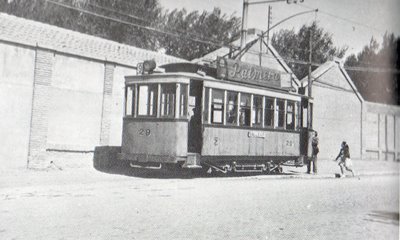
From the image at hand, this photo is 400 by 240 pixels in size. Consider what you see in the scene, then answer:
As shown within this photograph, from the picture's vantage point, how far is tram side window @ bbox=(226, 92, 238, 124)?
15.5 meters

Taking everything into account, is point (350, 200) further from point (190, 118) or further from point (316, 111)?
point (316, 111)

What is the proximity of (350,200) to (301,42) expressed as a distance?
41739 mm

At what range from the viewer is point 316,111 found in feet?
98.4

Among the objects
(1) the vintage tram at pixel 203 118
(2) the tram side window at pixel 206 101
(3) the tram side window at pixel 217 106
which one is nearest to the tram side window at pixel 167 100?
(1) the vintage tram at pixel 203 118

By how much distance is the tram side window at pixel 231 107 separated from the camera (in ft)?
50.7

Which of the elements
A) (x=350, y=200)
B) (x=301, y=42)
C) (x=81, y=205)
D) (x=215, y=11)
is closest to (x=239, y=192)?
(x=350, y=200)

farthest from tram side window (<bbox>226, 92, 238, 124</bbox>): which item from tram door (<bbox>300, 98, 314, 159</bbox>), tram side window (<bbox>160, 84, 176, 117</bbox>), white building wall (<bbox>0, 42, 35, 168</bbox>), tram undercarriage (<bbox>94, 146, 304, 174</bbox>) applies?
white building wall (<bbox>0, 42, 35, 168</bbox>)

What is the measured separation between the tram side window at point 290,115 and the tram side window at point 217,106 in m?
3.71

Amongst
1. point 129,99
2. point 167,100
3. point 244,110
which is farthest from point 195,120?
point 129,99

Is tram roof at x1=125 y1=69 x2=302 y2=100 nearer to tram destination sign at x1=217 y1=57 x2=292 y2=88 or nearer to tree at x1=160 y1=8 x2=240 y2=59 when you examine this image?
tram destination sign at x1=217 y1=57 x2=292 y2=88

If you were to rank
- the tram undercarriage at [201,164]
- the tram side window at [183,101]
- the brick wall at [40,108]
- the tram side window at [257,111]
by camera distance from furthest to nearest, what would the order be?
the tram side window at [257,111]
the brick wall at [40,108]
the tram undercarriage at [201,164]
the tram side window at [183,101]

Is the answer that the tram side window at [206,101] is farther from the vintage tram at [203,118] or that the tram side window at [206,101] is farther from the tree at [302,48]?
the tree at [302,48]

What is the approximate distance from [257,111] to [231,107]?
1.34 metres

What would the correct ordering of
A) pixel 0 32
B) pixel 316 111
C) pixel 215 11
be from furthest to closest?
1. pixel 215 11
2. pixel 316 111
3. pixel 0 32
